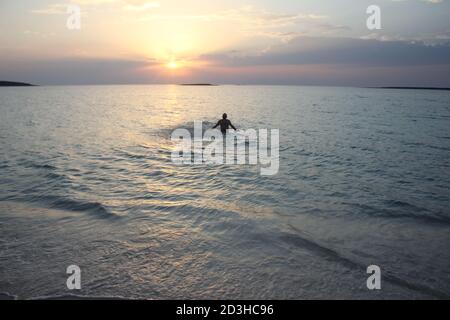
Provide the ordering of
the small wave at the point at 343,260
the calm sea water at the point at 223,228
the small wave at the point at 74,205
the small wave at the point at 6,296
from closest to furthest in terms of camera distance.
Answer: the small wave at the point at 6,296, the small wave at the point at 343,260, the calm sea water at the point at 223,228, the small wave at the point at 74,205

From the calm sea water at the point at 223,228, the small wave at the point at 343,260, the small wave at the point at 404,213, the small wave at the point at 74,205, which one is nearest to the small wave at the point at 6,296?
the calm sea water at the point at 223,228

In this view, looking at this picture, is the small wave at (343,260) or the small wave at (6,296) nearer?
the small wave at (6,296)

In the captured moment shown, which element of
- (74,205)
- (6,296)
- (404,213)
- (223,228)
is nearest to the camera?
(6,296)

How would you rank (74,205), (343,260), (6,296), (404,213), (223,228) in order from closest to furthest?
(6,296) < (343,260) < (223,228) < (404,213) < (74,205)

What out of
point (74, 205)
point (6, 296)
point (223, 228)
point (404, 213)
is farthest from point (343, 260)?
point (74, 205)

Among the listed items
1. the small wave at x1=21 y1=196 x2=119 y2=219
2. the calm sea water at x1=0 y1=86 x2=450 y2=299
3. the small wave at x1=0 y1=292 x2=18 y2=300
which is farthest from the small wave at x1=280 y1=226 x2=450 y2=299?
the small wave at x1=0 y1=292 x2=18 y2=300

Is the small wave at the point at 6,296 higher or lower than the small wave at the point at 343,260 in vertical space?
higher

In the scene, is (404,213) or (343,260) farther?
(404,213)

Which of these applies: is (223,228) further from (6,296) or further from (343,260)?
(6,296)

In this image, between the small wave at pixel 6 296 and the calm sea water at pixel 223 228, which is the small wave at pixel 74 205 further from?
the small wave at pixel 6 296

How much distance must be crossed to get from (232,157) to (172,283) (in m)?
15.0

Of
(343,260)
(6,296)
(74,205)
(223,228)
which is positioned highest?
(74,205)

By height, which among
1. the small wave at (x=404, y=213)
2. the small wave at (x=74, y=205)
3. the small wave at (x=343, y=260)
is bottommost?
the small wave at (x=343, y=260)

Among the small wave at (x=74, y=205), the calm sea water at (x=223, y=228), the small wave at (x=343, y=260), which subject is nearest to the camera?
the small wave at (x=343, y=260)
